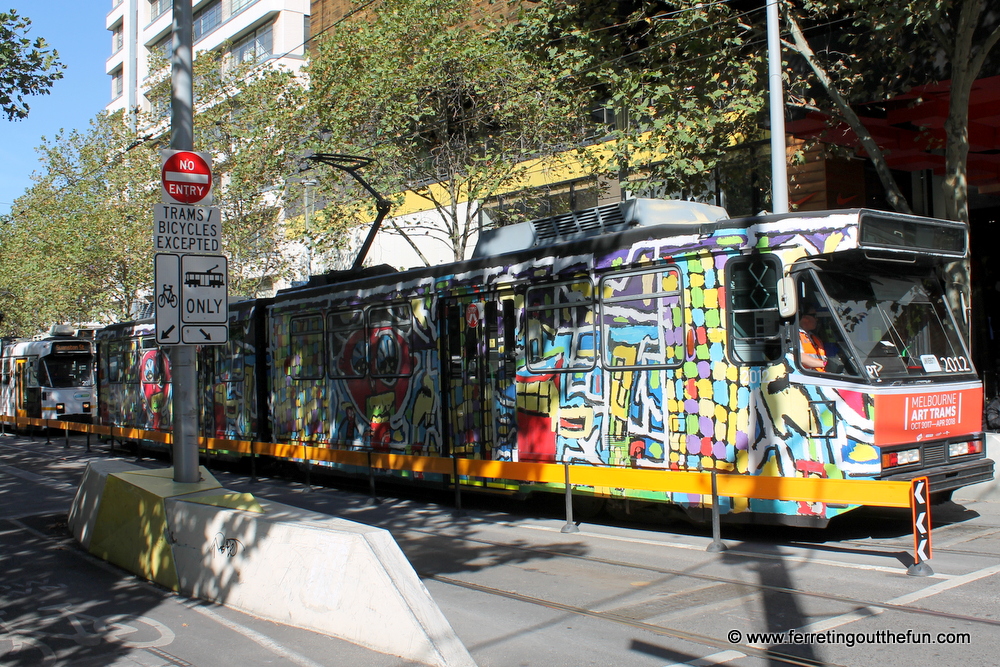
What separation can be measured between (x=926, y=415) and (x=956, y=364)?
1.05 m

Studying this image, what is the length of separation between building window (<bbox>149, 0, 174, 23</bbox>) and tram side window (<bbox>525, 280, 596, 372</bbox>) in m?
47.5

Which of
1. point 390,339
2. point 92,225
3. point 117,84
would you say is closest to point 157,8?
point 117,84

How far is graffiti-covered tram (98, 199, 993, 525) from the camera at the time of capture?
8.00 metres

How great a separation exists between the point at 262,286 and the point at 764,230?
26.5m

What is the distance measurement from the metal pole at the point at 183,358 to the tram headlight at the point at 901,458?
631 centimetres

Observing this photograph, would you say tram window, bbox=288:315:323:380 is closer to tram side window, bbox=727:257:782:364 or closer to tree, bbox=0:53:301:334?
tram side window, bbox=727:257:782:364

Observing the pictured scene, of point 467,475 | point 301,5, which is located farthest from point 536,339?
point 301,5

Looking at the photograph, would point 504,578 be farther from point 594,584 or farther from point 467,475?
point 467,475

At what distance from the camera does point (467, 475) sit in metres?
11.2

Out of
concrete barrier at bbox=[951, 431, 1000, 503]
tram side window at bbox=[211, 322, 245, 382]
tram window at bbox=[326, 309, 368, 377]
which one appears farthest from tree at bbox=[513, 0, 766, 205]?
tram side window at bbox=[211, 322, 245, 382]

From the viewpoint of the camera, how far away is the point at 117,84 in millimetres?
58312

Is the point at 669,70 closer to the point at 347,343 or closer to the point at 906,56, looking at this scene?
the point at 906,56

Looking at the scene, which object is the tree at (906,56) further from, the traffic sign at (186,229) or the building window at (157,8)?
the building window at (157,8)

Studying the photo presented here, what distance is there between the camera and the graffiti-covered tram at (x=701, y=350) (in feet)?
26.2
